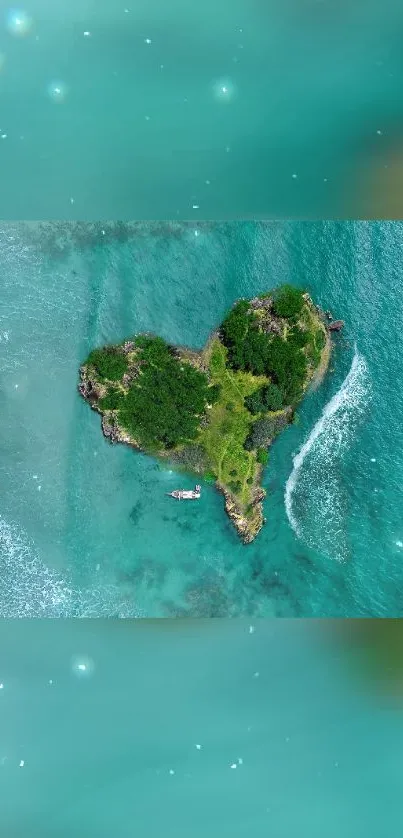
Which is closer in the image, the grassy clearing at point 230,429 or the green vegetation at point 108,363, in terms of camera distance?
the green vegetation at point 108,363

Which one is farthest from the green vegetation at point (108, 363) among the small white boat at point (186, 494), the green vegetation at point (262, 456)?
the green vegetation at point (262, 456)

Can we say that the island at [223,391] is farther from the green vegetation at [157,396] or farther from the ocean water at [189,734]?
the ocean water at [189,734]

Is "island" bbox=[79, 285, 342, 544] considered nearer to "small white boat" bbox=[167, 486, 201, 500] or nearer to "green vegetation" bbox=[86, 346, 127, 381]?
"green vegetation" bbox=[86, 346, 127, 381]

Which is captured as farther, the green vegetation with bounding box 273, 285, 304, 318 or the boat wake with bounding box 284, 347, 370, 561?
the boat wake with bounding box 284, 347, 370, 561
